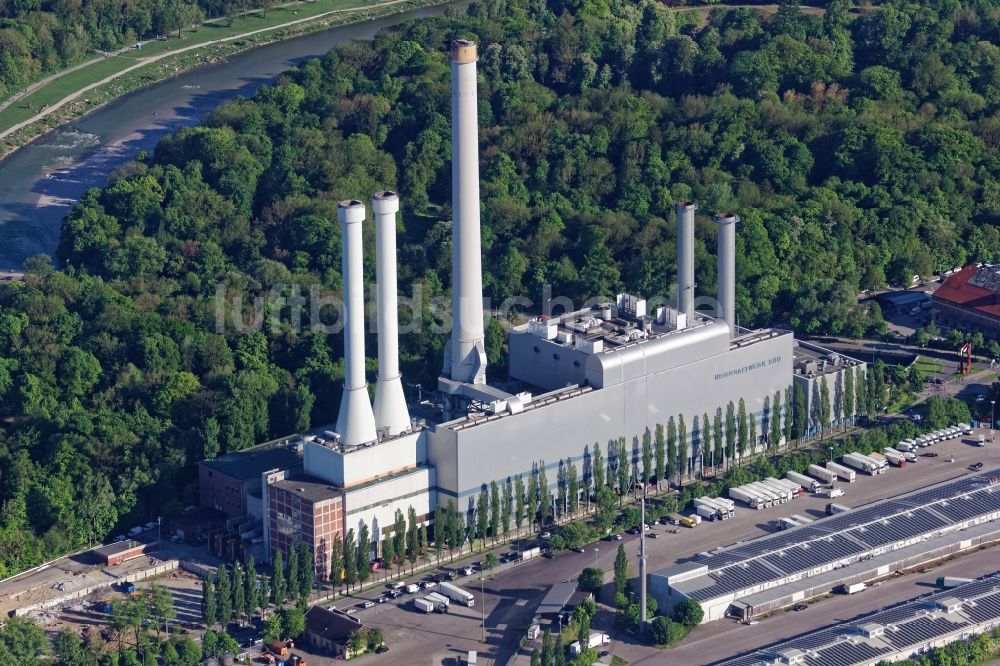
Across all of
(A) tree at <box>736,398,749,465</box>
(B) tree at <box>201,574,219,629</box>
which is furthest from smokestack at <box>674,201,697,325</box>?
(B) tree at <box>201,574,219,629</box>

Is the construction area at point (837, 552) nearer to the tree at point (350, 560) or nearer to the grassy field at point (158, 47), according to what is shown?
the tree at point (350, 560)

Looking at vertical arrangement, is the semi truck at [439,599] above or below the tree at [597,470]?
below

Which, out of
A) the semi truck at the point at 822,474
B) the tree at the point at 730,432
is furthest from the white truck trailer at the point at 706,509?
the semi truck at the point at 822,474

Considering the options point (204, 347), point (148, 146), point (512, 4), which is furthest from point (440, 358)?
point (512, 4)

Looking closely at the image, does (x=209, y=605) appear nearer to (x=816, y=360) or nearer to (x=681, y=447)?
(x=681, y=447)

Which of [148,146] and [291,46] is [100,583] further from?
[291,46]
